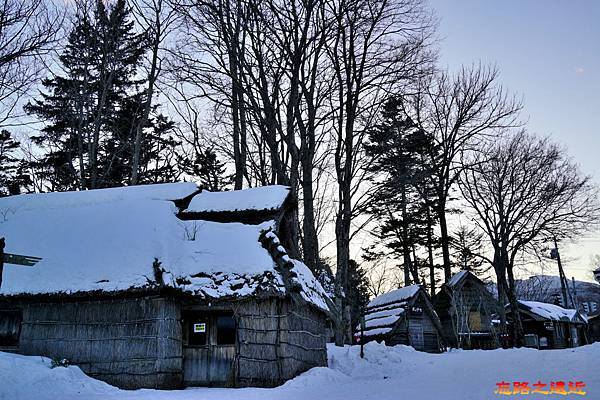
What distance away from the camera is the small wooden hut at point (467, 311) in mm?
32156

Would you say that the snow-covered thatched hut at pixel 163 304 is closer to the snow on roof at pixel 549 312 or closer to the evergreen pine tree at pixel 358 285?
the snow on roof at pixel 549 312

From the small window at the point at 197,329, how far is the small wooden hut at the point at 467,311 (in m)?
21.5

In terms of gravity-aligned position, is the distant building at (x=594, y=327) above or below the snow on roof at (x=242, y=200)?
below

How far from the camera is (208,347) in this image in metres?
14.6

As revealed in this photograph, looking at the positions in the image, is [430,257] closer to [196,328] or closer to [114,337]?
[196,328]

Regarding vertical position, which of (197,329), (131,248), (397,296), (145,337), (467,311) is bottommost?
(145,337)

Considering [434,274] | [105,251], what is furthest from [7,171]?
[434,274]

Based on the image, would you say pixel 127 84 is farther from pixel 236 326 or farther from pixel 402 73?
pixel 236 326

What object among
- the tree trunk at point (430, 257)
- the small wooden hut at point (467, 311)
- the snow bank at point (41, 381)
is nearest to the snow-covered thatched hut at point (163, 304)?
the snow bank at point (41, 381)

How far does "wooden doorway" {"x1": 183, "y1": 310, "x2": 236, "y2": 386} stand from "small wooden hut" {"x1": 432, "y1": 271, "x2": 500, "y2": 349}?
2112 centimetres

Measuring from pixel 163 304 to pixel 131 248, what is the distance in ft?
7.45

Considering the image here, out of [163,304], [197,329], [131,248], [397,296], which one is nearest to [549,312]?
[397,296]

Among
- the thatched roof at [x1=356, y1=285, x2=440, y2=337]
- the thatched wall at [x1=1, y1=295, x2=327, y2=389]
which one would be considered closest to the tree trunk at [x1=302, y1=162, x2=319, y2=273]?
the thatched wall at [x1=1, y1=295, x2=327, y2=389]

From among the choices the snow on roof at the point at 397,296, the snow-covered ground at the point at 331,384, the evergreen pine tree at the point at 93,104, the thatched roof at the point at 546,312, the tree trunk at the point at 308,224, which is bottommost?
the snow-covered ground at the point at 331,384
